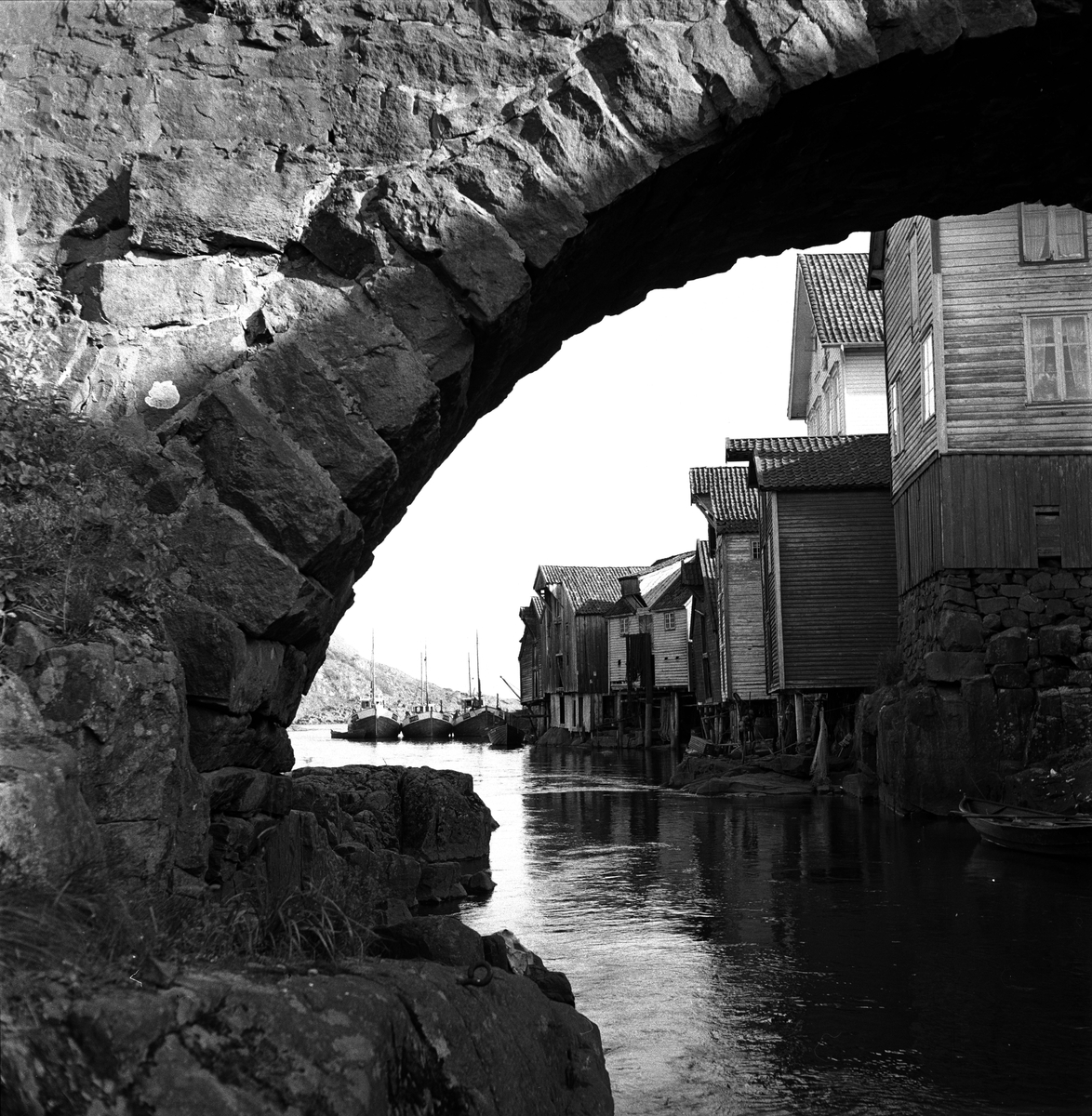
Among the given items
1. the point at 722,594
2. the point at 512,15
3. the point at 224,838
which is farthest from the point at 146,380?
the point at 722,594

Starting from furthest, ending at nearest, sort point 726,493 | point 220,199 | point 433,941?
point 726,493 < point 220,199 < point 433,941

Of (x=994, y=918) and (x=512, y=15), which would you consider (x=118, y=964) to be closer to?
(x=512, y=15)

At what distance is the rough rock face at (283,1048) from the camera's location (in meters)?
2.72

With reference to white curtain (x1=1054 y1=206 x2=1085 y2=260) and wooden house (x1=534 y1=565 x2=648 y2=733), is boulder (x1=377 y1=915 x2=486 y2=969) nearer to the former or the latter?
white curtain (x1=1054 y1=206 x2=1085 y2=260)

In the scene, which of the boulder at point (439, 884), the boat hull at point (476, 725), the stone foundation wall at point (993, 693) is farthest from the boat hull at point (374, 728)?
the boulder at point (439, 884)

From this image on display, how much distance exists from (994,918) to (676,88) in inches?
334

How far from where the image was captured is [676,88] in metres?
5.49

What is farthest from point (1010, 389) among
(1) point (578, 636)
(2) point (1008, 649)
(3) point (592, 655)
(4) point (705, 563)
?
(1) point (578, 636)

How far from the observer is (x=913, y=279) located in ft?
72.3

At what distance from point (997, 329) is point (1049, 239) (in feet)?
5.51

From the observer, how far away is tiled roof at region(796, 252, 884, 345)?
105ft

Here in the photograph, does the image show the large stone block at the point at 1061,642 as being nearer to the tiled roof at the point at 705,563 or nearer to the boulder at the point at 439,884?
the boulder at the point at 439,884

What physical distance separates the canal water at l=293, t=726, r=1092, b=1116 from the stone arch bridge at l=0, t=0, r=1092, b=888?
3420mm

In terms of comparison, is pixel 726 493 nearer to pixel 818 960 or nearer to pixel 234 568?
pixel 818 960
